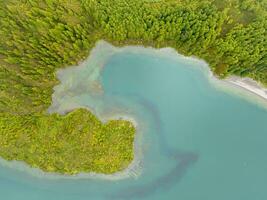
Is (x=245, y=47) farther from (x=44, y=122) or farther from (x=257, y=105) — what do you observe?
(x=44, y=122)

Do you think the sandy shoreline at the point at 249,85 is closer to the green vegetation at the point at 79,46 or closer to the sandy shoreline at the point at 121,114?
the sandy shoreline at the point at 121,114

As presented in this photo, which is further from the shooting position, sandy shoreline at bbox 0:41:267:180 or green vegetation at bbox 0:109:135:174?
sandy shoreline at bbox 0:41:267:180

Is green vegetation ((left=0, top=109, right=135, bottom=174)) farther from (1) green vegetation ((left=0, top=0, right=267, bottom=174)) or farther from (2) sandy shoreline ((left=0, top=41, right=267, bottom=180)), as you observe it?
(2) sandy shoreline ((left=0, top=41, right=267, bottom=180))

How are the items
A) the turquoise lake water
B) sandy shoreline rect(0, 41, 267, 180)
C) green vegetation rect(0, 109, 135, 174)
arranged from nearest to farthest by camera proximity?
green vegetation rect(0, 109, 135, 174)
sandy shoreline rect(0, 41, 267, 180)
the turquoise lake water

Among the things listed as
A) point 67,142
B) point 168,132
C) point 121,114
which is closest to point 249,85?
point 168,132

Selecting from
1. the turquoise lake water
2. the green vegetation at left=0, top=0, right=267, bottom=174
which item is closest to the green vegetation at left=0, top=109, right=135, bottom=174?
the green vegetation at left=0, top=0, right=267, bottom=174
